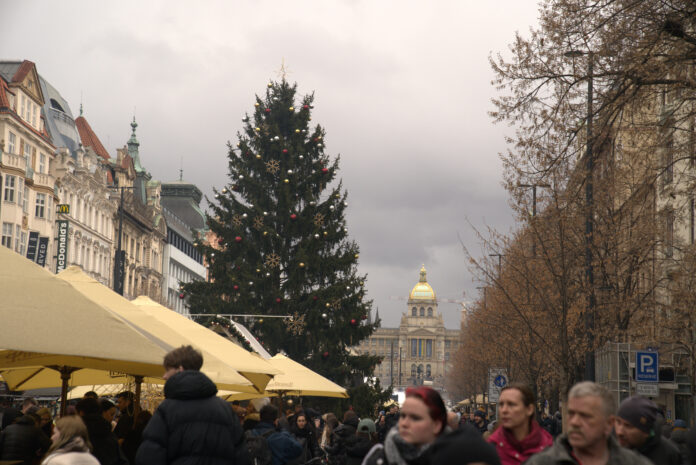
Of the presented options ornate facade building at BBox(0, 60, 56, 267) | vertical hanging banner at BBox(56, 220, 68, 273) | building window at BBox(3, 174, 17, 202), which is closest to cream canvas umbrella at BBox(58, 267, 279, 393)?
ornate facade building at BBox(0, 60, 56, 267)

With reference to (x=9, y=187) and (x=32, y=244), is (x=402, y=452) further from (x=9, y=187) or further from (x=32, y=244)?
(x=9, y=187)

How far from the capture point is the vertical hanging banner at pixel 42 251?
59875 mm

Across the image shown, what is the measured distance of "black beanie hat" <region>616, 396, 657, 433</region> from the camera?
22.2 feet

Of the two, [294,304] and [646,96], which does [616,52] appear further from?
[294,304]

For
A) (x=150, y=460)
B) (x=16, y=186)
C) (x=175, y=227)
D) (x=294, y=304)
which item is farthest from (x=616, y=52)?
(x=175, y=227)

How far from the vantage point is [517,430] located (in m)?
6.75

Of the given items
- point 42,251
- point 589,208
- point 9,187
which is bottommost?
point 589,208

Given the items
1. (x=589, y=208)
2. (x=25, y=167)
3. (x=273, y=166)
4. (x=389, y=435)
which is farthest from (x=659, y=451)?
(x=25, y=167)

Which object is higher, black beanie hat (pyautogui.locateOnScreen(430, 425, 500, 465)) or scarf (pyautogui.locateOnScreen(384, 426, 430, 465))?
black beanie hat (pyautogui.locateOnScreen(430, 425, 500, 465))

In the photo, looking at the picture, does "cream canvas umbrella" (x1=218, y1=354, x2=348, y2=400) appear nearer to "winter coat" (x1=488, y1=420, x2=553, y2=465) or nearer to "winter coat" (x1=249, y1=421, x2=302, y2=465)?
"winter coat" (x1=249, y1=421, x2=302, y2=465)

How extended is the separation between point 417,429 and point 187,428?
2.74 m

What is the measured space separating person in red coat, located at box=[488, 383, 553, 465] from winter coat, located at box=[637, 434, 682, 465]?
638mm

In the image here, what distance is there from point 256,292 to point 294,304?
152 centimetres

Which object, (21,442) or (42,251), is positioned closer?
(21,442)
